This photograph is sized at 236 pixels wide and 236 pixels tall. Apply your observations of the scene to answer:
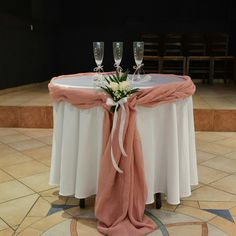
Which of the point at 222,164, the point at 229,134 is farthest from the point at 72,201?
the point at 229,134

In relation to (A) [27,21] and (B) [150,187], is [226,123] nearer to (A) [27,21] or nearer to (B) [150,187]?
(B) [150,187]

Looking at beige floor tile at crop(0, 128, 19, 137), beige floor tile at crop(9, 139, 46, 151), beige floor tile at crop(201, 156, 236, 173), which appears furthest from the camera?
beige floor tile at crop(0, 128, 19, 137)

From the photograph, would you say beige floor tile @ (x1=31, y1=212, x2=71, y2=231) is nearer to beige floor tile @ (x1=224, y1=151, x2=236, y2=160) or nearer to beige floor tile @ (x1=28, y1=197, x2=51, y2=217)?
beige floor tile @ (x1=28, y1=197, x2=51, y2=217)

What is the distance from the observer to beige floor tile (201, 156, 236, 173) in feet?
9.82

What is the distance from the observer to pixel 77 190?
210cm

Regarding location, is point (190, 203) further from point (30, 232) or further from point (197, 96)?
point (197, 96)

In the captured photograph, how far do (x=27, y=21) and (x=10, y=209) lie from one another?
4533 mm

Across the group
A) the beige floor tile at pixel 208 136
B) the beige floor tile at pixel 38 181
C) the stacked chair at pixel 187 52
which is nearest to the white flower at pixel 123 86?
the beige floor tile at pixel 38 181

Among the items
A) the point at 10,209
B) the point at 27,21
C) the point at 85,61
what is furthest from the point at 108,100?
the point at 85,61

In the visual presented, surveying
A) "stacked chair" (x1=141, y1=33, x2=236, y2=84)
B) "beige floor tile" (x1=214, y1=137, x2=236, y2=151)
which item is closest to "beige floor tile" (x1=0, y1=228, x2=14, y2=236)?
"beige floor tile" (x1=214, y1=137, x2=236, y2=151)

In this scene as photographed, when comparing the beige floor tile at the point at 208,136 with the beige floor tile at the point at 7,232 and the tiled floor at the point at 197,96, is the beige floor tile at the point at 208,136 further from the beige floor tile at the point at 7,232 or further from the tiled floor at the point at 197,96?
the beige floor tile at the point at 7,232

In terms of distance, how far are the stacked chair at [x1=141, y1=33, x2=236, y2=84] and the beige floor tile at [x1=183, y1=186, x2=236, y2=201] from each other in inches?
161

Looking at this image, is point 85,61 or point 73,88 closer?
point 73,88

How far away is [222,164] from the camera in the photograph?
312 cm
